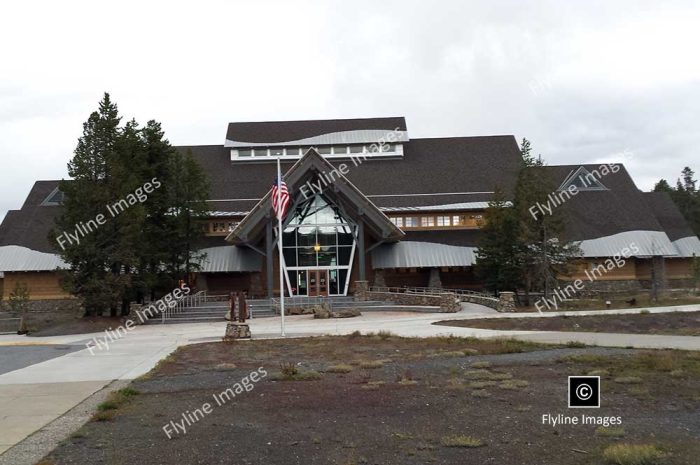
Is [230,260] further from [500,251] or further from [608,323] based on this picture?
[608,323]

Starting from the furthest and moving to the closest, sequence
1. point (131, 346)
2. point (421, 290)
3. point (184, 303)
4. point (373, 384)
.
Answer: point (421, 290) → point (184, 303) → point (131, 346) → point (373, 384)

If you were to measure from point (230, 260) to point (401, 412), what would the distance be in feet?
117

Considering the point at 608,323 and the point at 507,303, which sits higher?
the point at 507,303

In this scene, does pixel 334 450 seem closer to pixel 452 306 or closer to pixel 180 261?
pixel 452 306

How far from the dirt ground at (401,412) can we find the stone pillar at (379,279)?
2801 centimetres

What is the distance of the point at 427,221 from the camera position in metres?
47.2

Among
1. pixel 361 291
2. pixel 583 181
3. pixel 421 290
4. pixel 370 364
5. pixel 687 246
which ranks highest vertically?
pixel 583 181

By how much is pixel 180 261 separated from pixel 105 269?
760 cm

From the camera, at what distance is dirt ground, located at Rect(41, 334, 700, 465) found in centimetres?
715

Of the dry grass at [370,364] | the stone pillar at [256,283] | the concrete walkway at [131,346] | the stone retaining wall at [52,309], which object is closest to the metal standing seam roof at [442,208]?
the stone pillar at [256,283]

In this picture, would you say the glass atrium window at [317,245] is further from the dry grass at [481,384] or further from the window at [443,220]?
the dry grass at [481,384]

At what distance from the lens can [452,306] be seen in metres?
32.2

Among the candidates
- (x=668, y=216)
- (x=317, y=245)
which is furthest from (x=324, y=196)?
(x=668, y=216)


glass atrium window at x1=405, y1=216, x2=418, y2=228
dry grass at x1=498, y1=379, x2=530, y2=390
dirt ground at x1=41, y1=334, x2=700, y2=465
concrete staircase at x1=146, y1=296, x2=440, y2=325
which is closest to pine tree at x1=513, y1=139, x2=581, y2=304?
concrete staircase at x1=146, y1=296, x2=440, y2=325
